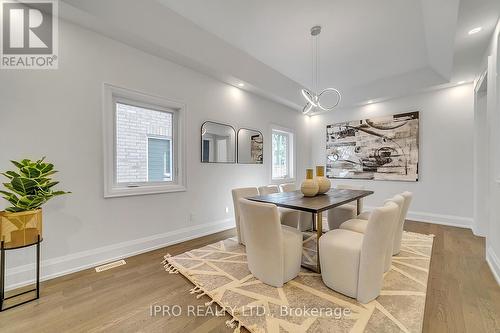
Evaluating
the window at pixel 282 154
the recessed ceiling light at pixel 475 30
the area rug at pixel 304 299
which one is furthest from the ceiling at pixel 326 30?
the area rug at pixel 304 299

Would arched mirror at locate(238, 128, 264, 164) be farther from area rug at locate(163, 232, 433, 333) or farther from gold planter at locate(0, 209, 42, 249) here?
gold planter at locate(0, 209, 42, 249)

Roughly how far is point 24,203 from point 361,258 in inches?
112

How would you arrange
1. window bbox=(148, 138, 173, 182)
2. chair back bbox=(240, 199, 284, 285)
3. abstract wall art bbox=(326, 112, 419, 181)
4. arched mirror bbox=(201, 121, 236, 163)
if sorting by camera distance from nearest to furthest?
1. chair back bbox=(240, 199, 284, 285)
2. window bbox=(148, 138, 173, 182)
3. arched mirror bbox=(201, 121, 236, 163)
4. abstract wall art bbox=(326, 112, 419, 181)

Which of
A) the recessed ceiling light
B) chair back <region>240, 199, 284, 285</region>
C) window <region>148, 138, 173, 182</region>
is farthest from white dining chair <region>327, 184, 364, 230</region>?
window <region>148, 138, 173, 182</region>

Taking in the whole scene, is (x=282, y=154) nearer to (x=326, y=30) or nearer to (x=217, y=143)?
(x=217, y=143)

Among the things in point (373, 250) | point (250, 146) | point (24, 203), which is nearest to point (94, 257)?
point (24, 203)

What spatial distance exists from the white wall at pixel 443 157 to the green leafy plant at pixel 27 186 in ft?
18.9

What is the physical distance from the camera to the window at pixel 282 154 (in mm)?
5254

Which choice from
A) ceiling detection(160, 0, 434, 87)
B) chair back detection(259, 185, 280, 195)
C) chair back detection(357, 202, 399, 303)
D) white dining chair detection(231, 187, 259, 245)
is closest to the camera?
chair back detection(357, 202, 399, 303)

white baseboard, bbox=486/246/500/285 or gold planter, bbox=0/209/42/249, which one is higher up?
gold planter, bbox=0/209/42/249

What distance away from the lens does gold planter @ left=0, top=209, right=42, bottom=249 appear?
67.9 inches

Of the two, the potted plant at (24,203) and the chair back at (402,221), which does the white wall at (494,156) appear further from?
the potted plant at (24,203)

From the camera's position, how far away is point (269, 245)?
6.41ft

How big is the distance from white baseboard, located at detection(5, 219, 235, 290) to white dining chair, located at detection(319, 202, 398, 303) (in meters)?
2.17
